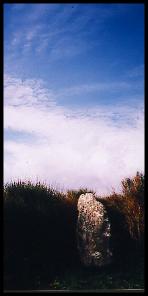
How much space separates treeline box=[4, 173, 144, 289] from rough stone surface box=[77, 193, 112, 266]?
12 cm

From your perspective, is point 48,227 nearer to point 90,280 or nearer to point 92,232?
point 92,232

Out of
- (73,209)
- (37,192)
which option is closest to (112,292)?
(73,209)

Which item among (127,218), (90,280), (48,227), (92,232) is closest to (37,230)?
(48,227)

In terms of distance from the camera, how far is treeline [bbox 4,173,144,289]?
24.5ft

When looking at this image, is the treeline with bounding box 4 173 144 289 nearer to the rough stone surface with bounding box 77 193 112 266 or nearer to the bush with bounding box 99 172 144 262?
the bush with bounding box 99 172 144 262

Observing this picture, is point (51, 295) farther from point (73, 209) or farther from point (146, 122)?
point (146, 122)

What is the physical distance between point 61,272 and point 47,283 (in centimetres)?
30

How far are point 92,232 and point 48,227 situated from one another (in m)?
0.75

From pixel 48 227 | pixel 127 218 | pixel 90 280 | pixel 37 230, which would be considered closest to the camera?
pixel 90 280

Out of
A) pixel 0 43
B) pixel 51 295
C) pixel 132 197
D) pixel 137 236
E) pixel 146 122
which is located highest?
pixel 0 43

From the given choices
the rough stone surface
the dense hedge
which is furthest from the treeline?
the rough stone surface

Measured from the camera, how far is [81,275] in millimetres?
7645

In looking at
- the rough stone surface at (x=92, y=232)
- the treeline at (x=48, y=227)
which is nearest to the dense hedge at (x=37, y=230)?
the treeline at (x=48, y=227)

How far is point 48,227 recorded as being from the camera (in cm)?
792
